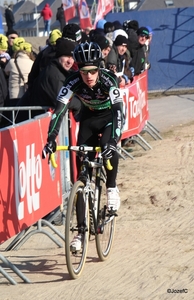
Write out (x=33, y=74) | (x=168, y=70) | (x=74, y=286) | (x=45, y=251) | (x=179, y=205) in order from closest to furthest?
1. (x=74, y=286)
2. (x=45, y=251)
3. (x=179, y=205)
4. (x=33, y=74)
5. (x=168, y=70)

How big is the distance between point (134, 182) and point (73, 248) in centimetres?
457

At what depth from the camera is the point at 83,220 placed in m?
6.76

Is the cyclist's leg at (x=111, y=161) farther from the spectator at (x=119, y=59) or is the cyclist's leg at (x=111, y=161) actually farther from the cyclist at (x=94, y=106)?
the spectator at (x=119, y=59)

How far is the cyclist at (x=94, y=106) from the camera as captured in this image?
673 cm

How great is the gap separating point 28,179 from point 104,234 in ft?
3.24

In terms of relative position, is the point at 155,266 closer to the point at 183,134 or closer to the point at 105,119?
the point at 105,119

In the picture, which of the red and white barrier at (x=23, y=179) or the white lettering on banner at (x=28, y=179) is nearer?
the red and white barrier at (x=23, y=179)

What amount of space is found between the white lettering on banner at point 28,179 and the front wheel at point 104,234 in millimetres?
700

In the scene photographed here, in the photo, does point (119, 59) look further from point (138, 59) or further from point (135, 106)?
point (138, 59)

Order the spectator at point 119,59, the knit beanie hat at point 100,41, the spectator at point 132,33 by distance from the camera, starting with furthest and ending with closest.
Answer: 1. the spectator at point 132,33
2. the spectator at point 119,59
3. the knit beanie hat at point 100,41

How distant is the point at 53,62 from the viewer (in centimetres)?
909

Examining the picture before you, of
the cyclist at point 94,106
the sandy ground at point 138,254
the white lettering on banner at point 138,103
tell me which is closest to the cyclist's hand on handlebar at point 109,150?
the cyclist at point 94,106

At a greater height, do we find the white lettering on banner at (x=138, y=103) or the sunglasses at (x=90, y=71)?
the sunglasses at (x=90, y=71)

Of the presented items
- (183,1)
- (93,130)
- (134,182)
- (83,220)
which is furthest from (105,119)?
(183,1)
